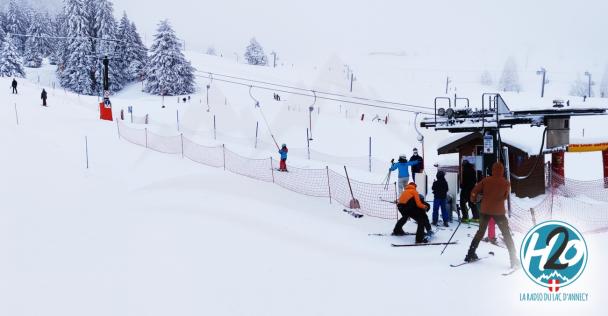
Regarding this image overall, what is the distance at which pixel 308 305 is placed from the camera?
654 centimetres

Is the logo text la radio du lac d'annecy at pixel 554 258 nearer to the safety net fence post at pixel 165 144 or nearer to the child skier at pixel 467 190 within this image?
the child skier at pixel 467 190

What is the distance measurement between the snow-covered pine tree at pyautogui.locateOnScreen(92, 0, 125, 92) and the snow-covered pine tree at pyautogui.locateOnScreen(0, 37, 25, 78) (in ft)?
39.2

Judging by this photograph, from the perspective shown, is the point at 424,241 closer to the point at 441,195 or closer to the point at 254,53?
the point at 441,195

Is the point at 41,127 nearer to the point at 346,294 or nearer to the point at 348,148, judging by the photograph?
the point at 348,148

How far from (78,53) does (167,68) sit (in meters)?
12.4

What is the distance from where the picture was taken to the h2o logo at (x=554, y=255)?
273 inches

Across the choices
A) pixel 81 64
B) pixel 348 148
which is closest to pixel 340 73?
pixel 81 64

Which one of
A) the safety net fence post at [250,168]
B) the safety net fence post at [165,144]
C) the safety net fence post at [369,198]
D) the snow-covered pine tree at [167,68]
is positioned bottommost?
the safety net fence post at [369,198]

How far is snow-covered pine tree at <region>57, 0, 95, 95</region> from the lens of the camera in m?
55.5

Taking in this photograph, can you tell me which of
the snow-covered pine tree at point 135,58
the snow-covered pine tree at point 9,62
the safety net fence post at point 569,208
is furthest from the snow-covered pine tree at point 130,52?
the safety net fence post at point 569,208

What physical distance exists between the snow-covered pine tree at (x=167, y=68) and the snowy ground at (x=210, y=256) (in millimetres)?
37538

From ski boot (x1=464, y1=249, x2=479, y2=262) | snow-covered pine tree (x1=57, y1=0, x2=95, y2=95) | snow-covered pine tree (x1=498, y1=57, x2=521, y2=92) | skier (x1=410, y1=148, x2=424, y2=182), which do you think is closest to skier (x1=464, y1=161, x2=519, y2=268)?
ski boot (x1=464, y1=249, x2=479, y2=262)

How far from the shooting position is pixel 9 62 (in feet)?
196

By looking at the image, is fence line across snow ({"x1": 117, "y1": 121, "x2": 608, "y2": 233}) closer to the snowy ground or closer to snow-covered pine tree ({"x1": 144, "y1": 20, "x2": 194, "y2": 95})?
the snowy ground
